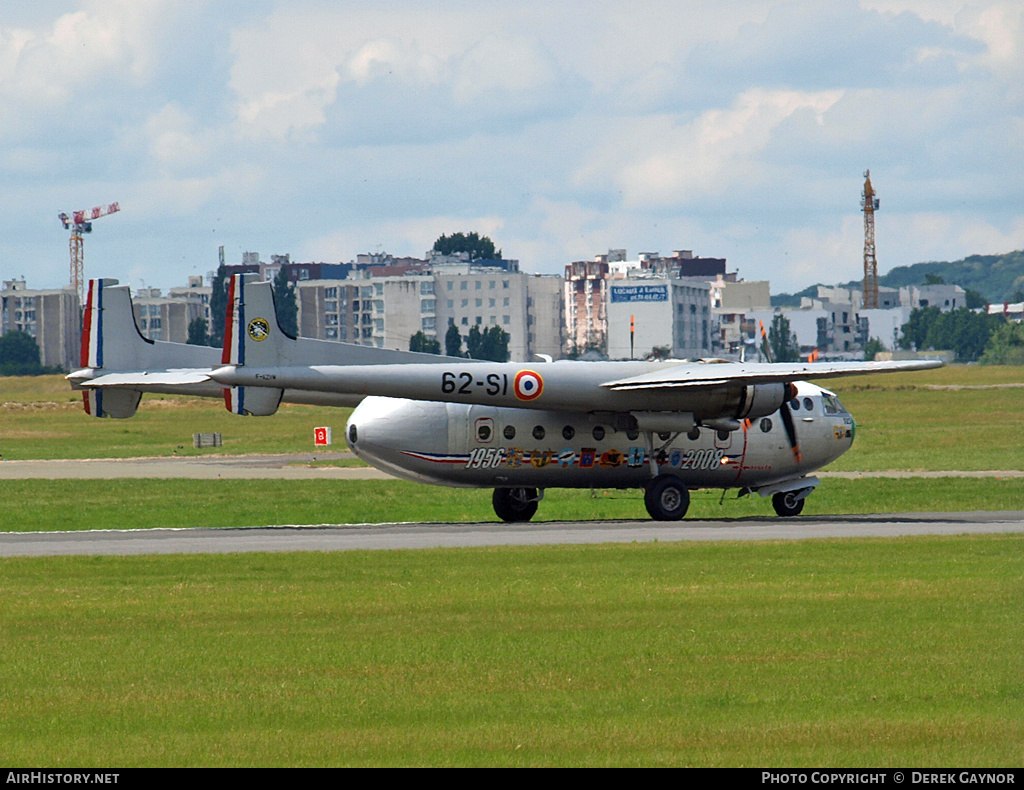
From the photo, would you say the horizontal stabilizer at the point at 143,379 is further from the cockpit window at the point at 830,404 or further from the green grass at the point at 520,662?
the cockpit window at the point at 830,404

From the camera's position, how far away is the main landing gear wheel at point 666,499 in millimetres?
37156

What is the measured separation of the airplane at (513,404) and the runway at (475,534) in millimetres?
1625

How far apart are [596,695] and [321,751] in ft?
10.9

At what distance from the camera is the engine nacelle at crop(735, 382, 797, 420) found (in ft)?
120

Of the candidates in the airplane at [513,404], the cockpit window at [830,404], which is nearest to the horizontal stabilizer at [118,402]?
the airplane at [513,404]

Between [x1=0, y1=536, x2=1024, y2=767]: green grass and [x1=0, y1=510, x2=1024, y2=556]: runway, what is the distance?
3790mm

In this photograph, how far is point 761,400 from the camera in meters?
36.6

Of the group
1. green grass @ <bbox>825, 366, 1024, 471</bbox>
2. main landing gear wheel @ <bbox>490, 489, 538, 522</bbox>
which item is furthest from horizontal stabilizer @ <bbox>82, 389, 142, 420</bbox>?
green grass @ <bbox>825, 366, 1024, 471</bbox>

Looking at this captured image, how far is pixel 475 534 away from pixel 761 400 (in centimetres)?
846

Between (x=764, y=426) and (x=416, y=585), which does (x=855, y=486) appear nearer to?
(x=764, y=426)

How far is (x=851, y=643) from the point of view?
17125mm

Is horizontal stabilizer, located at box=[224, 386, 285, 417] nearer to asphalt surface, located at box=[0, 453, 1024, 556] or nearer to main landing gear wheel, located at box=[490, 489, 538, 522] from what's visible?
asphalt surface, located at box=[0, 453, 1024, 556]

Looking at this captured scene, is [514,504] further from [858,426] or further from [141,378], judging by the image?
[858,426]

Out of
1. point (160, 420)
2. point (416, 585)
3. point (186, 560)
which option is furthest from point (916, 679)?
point (160, 420)
